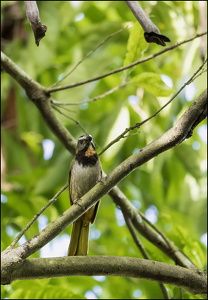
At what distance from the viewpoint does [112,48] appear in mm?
5656

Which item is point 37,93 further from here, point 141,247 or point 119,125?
point 141,247

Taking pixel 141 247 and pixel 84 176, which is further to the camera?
pixel 84 176

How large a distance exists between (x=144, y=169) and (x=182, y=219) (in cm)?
98

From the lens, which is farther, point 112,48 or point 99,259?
point 112,48

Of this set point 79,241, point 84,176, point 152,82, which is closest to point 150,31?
point 152,82

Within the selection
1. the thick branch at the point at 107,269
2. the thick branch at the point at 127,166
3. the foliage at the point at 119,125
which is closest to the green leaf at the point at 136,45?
the foliage at the point at 119,125

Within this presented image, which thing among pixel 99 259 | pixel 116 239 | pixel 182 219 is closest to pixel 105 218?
pixel 116 239

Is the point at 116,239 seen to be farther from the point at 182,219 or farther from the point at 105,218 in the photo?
the point at 182,219

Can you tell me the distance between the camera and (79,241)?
4.24 metres

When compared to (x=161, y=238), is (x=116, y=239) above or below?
above

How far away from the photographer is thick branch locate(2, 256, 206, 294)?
2.86 m

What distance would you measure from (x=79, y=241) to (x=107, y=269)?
122cm

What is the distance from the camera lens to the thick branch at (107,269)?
112 inches

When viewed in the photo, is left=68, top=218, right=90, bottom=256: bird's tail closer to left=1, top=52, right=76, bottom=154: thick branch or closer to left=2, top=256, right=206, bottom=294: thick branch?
left=1, top=52, right=76, bottom=154: thick branch
